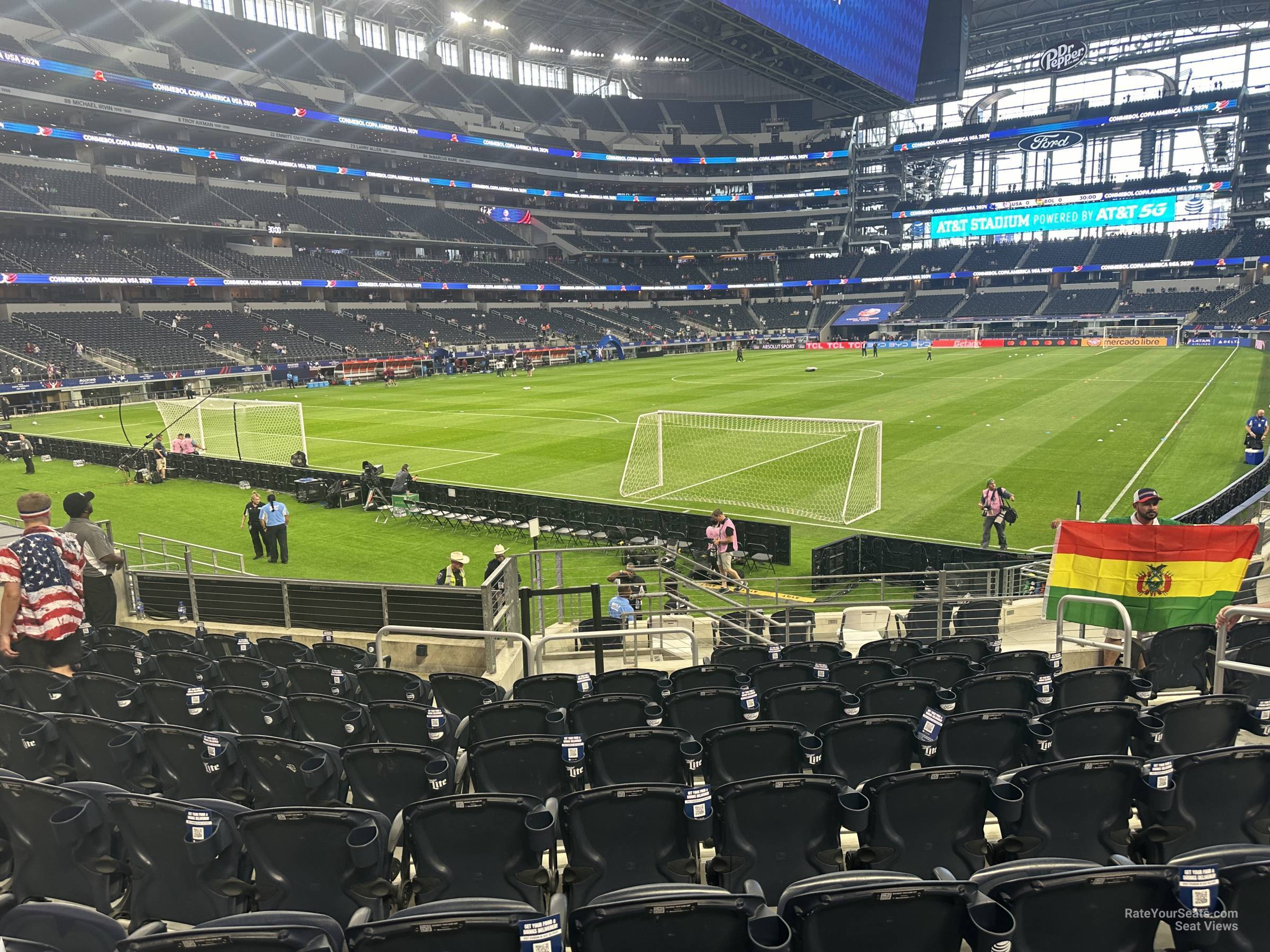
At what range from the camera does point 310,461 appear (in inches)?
1277

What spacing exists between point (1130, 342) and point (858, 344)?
28.1 metres

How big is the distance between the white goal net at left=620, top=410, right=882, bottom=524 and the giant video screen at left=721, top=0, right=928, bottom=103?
36.2m

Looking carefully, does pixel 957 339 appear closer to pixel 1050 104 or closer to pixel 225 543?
pixel 1050 104

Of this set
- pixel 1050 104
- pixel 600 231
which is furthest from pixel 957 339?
pixel 600 231

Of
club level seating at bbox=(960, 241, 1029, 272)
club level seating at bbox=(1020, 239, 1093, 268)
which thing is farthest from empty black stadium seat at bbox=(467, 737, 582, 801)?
club level seating at bbox=(960, 241, 1029, 272)

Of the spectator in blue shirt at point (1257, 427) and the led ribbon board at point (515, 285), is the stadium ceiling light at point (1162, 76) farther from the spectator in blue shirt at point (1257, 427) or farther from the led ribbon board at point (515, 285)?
the spectator in blue shirt at point (1257, 427)

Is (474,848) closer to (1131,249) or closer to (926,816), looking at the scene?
(926,816)

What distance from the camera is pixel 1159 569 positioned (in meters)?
9.42

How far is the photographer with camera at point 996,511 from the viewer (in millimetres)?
18938

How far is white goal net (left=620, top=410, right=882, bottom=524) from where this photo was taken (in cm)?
2492

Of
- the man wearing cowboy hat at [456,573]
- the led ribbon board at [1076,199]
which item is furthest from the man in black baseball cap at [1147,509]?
the led ribbon board at [1076,199]

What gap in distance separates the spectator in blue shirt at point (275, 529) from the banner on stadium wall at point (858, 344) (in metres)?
79.5

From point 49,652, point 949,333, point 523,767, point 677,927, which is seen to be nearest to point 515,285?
point 949,333

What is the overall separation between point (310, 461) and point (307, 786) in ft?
96.2
